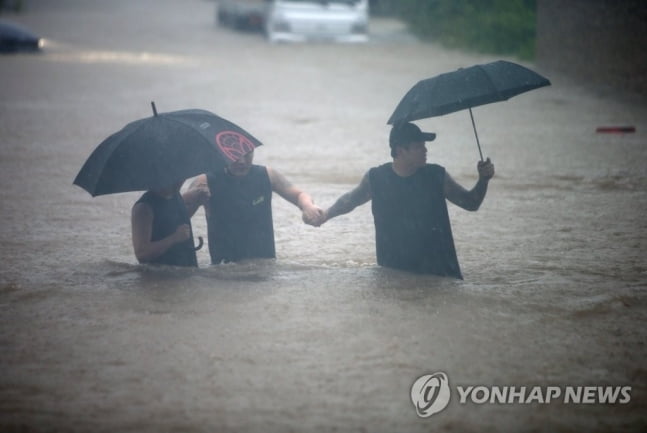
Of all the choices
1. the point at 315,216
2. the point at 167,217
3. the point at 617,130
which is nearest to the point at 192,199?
the point at 167,217

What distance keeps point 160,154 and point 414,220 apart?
1.72 m

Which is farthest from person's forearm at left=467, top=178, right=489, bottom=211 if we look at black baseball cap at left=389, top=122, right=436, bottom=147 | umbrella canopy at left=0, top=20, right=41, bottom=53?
umbrella canopy at left=0, top=20, right=41, bottom=53

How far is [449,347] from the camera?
5.04m

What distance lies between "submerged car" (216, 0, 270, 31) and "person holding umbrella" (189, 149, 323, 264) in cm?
2247

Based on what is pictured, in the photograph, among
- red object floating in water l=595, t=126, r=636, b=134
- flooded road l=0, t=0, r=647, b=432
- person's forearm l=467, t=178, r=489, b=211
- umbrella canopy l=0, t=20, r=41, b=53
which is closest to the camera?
flooded road l=0, t=0, r=647, b=432

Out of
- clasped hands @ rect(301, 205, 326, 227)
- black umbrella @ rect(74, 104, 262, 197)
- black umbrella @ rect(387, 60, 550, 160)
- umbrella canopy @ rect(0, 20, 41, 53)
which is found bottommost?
clasped hands @ rect(301, 205, 326, 227)

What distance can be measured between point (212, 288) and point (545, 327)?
2.18 meters

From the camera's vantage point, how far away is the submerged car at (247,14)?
2942 cm

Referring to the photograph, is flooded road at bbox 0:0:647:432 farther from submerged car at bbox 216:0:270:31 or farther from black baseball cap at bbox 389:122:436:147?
submerged car at bbox 216:0:270:31

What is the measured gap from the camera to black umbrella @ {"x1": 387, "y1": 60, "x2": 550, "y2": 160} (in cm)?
582

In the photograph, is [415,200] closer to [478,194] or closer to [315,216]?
[478,194]

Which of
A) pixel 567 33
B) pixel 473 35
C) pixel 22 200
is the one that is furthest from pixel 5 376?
pixel 473 35

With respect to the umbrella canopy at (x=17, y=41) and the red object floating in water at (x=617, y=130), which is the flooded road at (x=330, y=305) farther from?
the umbrella canopy at (x=17, y=41)

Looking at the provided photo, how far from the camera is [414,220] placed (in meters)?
6.10
